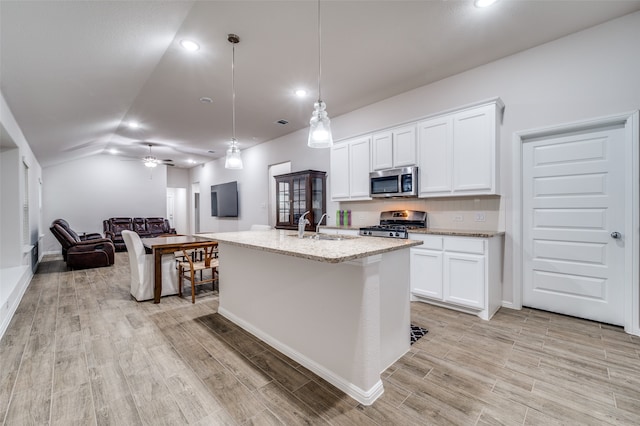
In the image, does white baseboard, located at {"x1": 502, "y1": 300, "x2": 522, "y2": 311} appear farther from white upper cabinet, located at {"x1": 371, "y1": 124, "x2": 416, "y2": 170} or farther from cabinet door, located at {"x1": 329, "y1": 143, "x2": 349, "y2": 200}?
cabinet door, located at {"x1": 329, "y1": 143, "x2": 349, "y2": 200}

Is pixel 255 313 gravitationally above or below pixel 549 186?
below

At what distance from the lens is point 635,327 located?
2.46m

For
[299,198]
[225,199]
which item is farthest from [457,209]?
[225,199]

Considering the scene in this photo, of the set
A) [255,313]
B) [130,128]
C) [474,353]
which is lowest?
[474,353]

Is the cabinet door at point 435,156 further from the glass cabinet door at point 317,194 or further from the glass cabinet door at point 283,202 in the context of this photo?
the glass cabinet door at point 283,202

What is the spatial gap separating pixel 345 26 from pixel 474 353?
3.08m

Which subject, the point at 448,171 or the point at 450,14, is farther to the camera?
the point at 448,171

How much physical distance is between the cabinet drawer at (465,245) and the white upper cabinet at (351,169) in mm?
1445

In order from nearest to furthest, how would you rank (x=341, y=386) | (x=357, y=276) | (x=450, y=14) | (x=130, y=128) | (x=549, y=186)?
(x=357, y=276) → (x=341, y=386) → (x=450, y=14) → (x=549, y=186) → (x=130, y=128)

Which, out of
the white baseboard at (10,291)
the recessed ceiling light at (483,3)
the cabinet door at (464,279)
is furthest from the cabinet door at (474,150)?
the white baseboard at (10,291)

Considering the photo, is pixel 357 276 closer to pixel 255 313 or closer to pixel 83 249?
pixel 255 313

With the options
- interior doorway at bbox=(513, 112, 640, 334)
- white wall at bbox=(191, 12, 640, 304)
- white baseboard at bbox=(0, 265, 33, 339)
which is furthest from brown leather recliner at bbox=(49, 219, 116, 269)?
interior doorway at bbox=(513, 112, 640, 334)

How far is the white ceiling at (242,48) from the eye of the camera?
2.18 meters

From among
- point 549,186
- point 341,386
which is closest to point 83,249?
point 341,386
